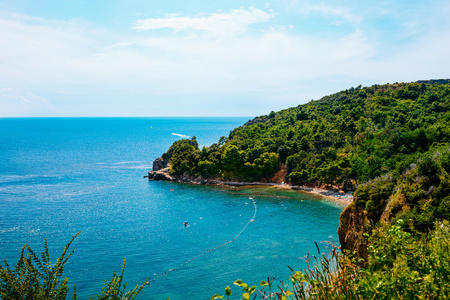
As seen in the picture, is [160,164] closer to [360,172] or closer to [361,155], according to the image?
[360,172]

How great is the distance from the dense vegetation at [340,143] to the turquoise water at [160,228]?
6.98 meters

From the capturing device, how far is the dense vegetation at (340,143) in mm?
50562

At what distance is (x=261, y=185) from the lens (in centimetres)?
6366

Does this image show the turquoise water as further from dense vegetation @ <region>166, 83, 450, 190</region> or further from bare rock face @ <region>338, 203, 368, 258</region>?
dense vegetation @ <region>166, 83, 450, 190</region>

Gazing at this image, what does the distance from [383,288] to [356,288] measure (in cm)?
78

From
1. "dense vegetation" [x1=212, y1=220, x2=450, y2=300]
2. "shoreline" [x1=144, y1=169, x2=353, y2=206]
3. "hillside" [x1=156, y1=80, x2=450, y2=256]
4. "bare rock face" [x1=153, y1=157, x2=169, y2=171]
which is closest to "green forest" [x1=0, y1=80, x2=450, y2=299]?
"dense vegetation" [x1=212, y1=220, x2=450, y2=300]

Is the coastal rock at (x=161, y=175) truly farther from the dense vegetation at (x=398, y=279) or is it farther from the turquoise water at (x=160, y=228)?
the dense vegetation at (x=398, y=279)

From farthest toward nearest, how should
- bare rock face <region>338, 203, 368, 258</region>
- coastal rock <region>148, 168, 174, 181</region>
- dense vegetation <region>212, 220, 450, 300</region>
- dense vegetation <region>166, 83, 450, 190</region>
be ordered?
coastal rock <region>148, 168, 174, 181</region>, dense vegetation <region>166, 83, 450, 190</region>, bare rock face <region>338, 203, 368, 258</region>, dense vegetation <region>212, 220, 450, 300</region>

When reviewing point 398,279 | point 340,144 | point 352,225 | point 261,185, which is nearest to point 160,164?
point 261,185

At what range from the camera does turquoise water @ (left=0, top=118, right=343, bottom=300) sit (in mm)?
28031

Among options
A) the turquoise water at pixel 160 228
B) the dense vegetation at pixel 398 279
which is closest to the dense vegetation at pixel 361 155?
the turquoise water at pixel 160 228

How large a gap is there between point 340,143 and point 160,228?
44.9 meters

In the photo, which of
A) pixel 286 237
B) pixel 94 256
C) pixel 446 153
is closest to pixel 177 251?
pixel 94 256

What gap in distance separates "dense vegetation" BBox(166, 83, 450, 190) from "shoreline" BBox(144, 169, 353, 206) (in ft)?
5.26
